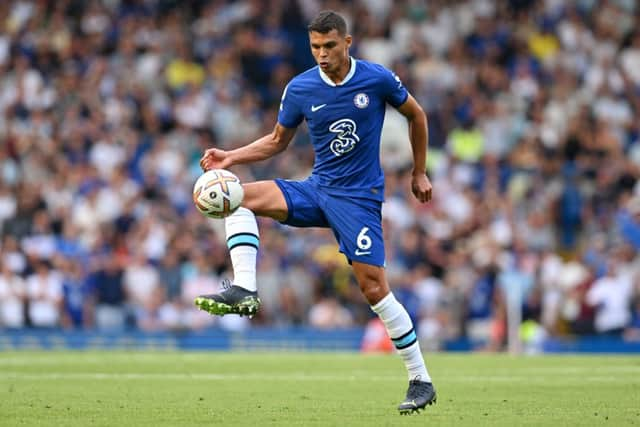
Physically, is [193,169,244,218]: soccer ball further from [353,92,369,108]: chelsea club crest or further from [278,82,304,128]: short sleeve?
[353,92,369,108]: chelsea club crest

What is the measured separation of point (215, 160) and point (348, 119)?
0.95m

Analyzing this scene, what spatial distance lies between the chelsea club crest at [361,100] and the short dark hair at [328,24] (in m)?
0.44

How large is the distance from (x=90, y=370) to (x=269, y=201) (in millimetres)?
4731

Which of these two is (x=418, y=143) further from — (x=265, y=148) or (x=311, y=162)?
(x=311, y=162)

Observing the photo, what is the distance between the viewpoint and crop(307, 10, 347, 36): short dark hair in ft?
29.0

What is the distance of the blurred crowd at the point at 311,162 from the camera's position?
19844mm

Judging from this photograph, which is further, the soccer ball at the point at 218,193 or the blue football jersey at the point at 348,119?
the blue football jersey at the point at 348,119

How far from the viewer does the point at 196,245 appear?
67.9 feet

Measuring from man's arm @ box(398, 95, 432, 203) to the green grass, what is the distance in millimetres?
1522

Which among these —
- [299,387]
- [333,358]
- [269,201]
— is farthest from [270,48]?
[269,201]

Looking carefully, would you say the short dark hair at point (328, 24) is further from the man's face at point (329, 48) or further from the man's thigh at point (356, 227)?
the man's thigh at point (356, 227)

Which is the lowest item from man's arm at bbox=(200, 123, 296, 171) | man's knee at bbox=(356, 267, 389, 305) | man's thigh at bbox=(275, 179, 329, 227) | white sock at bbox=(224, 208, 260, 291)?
man's knee at bbox=(356, 267, 389, 305)

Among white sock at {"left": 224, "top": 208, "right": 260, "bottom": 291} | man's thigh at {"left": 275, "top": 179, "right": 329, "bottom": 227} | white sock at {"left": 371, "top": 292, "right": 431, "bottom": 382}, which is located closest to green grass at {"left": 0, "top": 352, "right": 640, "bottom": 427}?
white sock at {"left": 371, "top": 292, "right": 431, "bottom": 382}

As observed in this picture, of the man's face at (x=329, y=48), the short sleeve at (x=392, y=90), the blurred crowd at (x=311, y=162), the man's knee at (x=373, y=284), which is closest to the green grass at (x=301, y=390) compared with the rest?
the man's knee at (x=373, y=284)
